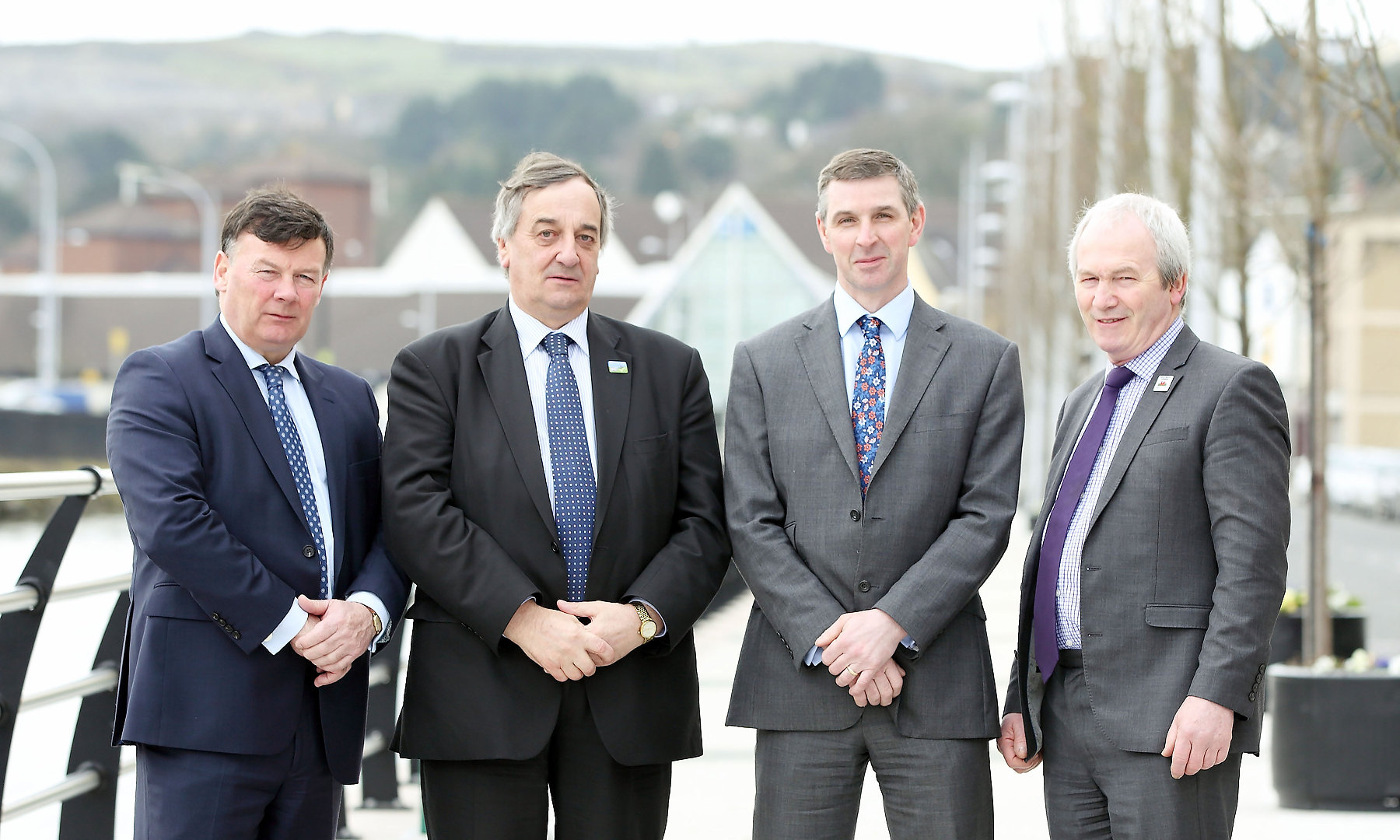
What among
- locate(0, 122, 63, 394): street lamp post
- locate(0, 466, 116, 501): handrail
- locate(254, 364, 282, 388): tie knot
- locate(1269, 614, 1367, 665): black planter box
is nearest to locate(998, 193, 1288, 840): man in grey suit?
locate(254, 364, 282, 388): tie knot

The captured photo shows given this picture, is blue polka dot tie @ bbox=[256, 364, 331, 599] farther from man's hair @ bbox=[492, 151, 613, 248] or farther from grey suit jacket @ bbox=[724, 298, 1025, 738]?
grey suit jacket @ bbox=[724, 298, 1025, 738]

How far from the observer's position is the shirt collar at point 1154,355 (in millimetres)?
3402

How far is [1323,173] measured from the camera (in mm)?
7660

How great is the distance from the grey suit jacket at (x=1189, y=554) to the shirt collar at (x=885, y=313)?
605mm

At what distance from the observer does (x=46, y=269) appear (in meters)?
64.6

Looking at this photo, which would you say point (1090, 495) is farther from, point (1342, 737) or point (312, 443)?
point (1342, 737)

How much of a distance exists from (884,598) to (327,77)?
200 metres

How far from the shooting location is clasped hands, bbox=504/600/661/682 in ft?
10.9

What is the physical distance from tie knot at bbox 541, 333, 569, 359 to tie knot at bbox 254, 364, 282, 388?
0.64 meters

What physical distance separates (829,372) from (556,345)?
674 millimetres

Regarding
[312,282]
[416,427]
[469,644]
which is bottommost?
[469,644]

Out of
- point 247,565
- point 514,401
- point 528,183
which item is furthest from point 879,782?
point 528,183

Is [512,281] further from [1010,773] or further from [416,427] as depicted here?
[1010,773]

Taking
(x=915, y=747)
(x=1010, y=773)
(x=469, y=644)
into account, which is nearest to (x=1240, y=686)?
(x=915, y=747)
